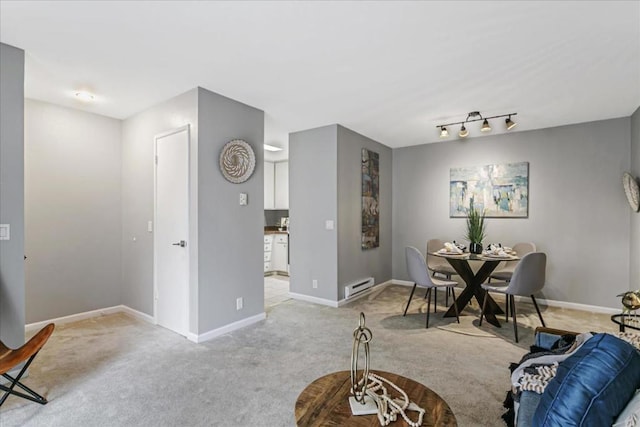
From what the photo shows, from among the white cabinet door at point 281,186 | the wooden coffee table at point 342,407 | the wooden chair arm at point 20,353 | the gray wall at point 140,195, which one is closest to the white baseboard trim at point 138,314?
the gray wall at point 140,195

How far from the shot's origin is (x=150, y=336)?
324 centimetres

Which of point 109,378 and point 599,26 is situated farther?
point 109,378

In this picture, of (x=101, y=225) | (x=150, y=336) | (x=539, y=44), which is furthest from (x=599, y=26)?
(x=101, y=225)

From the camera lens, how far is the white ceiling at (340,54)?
198cm

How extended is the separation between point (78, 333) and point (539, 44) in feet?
16.0

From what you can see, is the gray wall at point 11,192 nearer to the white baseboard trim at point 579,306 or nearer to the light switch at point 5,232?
the light switch at point 5,232

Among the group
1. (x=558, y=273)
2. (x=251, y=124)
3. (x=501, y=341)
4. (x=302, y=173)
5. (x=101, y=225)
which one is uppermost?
(x=251, y=124)

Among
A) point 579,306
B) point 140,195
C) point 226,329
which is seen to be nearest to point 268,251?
point 140,195

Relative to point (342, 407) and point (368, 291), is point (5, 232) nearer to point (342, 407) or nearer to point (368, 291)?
point (342, 407)

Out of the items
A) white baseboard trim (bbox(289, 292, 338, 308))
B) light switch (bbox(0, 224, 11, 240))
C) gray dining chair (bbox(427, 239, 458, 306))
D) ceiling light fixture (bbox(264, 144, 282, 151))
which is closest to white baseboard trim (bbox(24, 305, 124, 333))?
light switch (bbox(0, 224, 11, 240))

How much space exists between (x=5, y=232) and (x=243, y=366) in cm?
201

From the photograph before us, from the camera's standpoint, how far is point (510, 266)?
450 centimetres

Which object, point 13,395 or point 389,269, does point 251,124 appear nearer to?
point 13,395

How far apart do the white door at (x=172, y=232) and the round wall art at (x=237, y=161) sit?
1.20 feet
